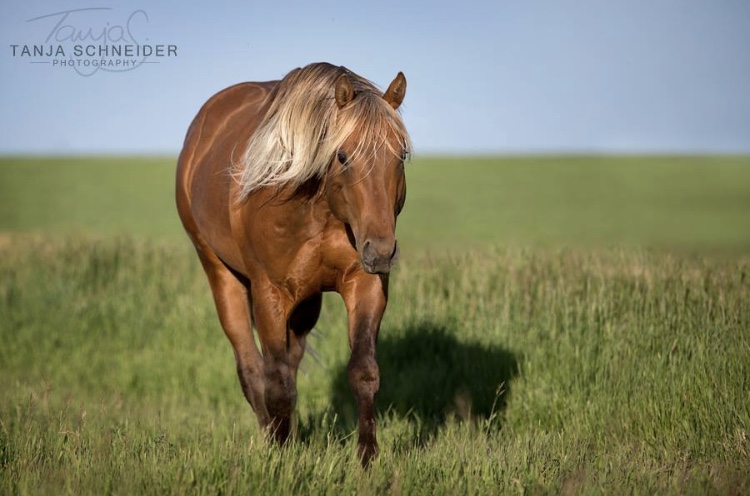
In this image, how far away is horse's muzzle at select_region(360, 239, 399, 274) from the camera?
4137 millimetres

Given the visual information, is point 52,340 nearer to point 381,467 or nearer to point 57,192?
point 381,467

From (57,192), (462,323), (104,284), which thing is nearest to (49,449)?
(462,323)

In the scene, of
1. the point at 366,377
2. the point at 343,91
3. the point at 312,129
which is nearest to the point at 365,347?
the point at 366,377

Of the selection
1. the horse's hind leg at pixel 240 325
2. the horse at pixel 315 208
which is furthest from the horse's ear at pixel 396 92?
the horse's hind leg at pixel 240 325

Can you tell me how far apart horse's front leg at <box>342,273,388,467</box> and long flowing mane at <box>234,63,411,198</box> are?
686 mm

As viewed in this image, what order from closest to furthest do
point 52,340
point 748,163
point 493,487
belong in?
point 493,487 → point 52,340 → point 748,163

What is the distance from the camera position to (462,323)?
7.75 m

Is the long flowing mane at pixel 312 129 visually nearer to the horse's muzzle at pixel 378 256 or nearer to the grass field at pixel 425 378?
the horse's muzzle at pixel 378 256

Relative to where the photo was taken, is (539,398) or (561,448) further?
(539,398)

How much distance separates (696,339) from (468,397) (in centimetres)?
173

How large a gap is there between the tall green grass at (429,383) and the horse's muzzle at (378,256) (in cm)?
96

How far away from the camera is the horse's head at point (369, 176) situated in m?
4.18

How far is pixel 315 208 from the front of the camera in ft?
15.7

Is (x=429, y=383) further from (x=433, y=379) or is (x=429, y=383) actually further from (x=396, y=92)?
(x=396, y=92)
